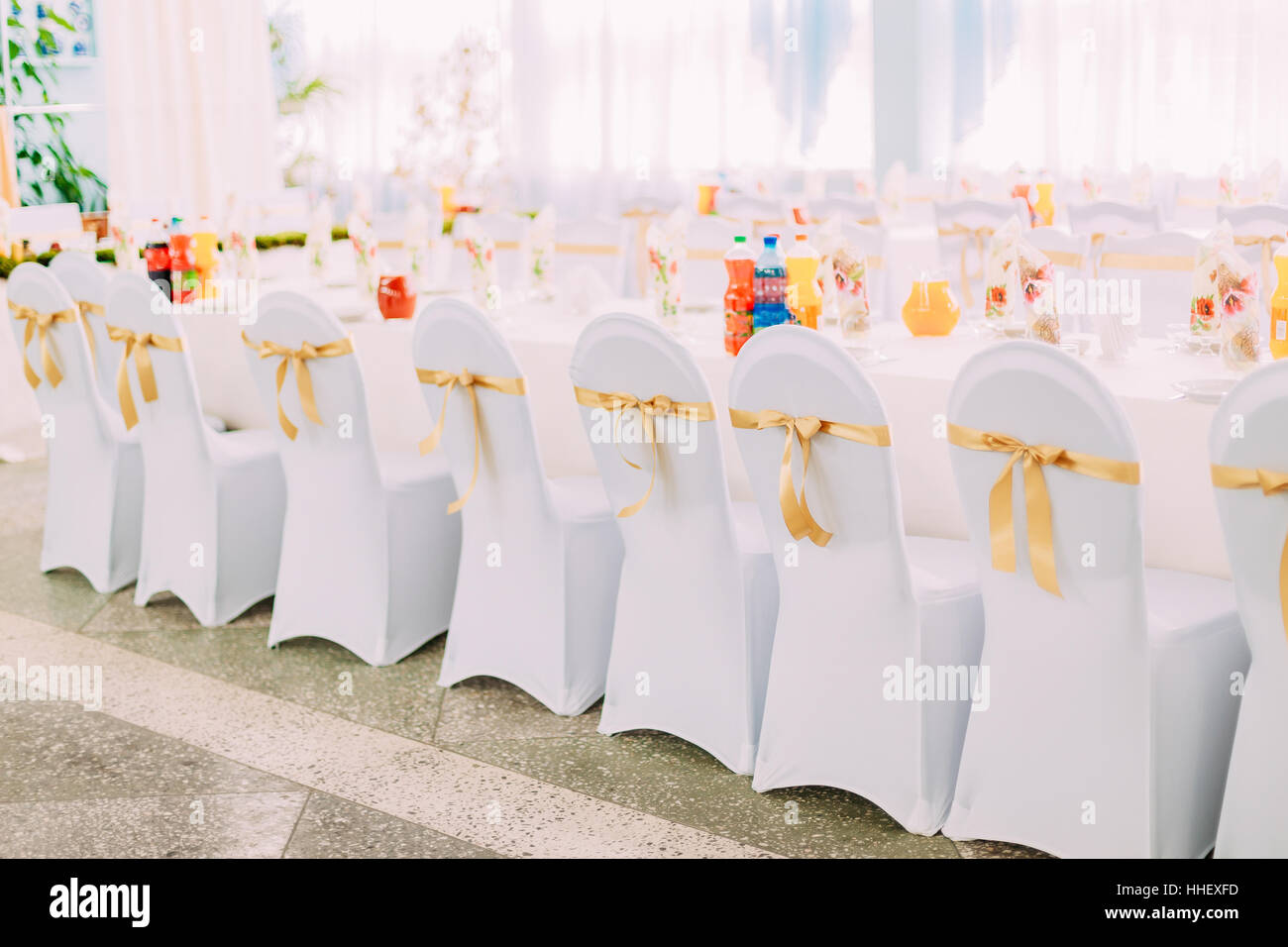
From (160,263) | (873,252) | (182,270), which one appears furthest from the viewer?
(873,252)

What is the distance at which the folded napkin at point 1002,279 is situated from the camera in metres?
3.04

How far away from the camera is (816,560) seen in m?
2.46

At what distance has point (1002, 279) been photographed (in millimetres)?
3094

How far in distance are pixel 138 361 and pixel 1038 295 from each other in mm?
2247

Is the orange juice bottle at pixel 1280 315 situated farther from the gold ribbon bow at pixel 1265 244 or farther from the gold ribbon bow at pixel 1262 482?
the gold ribbon bow at pixel 1265 244

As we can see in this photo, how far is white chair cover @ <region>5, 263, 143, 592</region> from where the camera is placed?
154 inches

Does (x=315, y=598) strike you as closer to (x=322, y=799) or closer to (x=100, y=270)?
(x=322, y=799)

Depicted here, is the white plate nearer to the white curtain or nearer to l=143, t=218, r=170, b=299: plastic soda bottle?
l=143, t=218, r=170, b=299: plastic soda bottle

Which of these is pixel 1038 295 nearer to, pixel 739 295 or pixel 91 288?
pixel 739 295

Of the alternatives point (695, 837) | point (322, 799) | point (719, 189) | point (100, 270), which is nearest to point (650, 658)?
point (695, 837)

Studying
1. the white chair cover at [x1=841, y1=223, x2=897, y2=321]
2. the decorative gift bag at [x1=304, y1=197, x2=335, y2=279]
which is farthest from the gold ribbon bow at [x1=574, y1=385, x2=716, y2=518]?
the decorative gift bag at [x1=304, y1=197, x2=335, y2=279]

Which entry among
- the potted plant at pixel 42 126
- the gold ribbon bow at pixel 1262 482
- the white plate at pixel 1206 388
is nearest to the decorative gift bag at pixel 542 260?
the white plate at pixel 1206 388

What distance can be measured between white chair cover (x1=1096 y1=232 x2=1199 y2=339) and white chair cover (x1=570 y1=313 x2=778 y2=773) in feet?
4.96

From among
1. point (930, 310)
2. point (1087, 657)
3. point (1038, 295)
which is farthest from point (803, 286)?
point (1087, 657)
